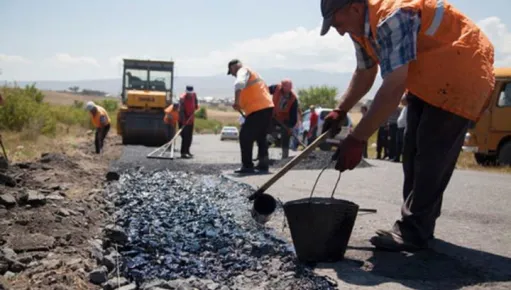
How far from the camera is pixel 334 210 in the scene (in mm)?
3418

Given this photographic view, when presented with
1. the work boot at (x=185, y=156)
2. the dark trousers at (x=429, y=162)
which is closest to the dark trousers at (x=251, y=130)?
the work boot at (x=185, y=156)

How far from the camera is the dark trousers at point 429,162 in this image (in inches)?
141

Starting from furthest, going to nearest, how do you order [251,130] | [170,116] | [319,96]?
[319,96] → [170,116] → [251,130]

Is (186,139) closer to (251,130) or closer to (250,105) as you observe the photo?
(251,130)

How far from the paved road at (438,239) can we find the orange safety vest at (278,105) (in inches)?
153

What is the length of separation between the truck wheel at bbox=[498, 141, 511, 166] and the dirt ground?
9.76 m

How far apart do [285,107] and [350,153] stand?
30.5 feet

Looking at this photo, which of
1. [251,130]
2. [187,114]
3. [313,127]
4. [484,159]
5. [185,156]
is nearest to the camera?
[251,130]

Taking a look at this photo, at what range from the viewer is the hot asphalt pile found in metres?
3.24

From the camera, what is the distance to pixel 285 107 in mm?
12531

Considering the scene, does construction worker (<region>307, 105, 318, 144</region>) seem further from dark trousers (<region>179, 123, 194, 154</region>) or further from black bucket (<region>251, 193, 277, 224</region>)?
black bucket (<region>251, 193, 277, 224</region>)

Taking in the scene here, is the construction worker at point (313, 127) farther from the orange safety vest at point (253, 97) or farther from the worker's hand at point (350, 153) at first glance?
the worker's hand at point (350, 153)

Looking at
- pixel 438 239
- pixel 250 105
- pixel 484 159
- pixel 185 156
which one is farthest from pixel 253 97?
pixel 484 159

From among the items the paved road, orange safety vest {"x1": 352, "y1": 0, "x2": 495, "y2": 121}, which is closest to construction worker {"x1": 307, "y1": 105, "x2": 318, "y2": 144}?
the paved road
